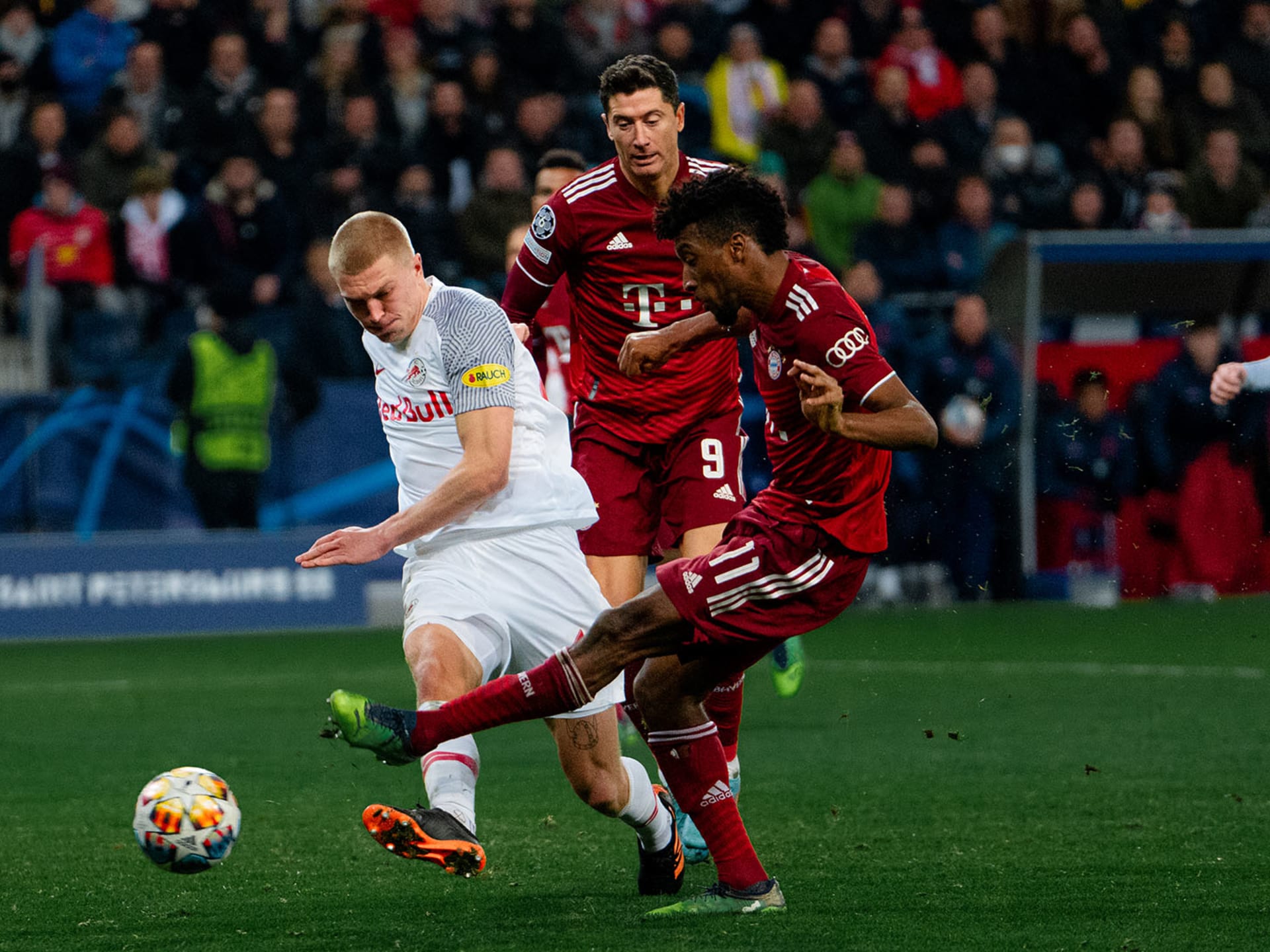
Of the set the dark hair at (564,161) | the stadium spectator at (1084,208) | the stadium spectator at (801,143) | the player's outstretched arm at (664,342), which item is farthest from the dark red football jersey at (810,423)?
the stadium spectator at (1084,208)

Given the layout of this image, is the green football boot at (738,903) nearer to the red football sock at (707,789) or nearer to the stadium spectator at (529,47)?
the red football sock at (707,789)

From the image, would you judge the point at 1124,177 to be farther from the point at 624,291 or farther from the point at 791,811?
the point at 791,811

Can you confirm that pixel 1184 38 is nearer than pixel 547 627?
No

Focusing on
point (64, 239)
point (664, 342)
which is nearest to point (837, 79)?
point (64, 239)

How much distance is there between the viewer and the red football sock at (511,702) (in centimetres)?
495

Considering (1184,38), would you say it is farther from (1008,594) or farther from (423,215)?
(423,215)

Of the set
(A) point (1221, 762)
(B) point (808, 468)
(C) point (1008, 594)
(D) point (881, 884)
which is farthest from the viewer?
(C) point (1008, 594)

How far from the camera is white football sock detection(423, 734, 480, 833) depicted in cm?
526

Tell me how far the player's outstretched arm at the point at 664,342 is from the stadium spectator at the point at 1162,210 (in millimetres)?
11422

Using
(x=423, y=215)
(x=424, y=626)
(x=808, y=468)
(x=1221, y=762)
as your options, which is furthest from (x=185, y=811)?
(x=423, y=215)

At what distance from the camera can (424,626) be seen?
18.0 ft

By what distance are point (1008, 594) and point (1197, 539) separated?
155 cm

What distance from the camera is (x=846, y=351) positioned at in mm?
4930

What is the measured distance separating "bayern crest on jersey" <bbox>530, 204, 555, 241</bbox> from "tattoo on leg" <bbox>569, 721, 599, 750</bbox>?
83.5 inches
